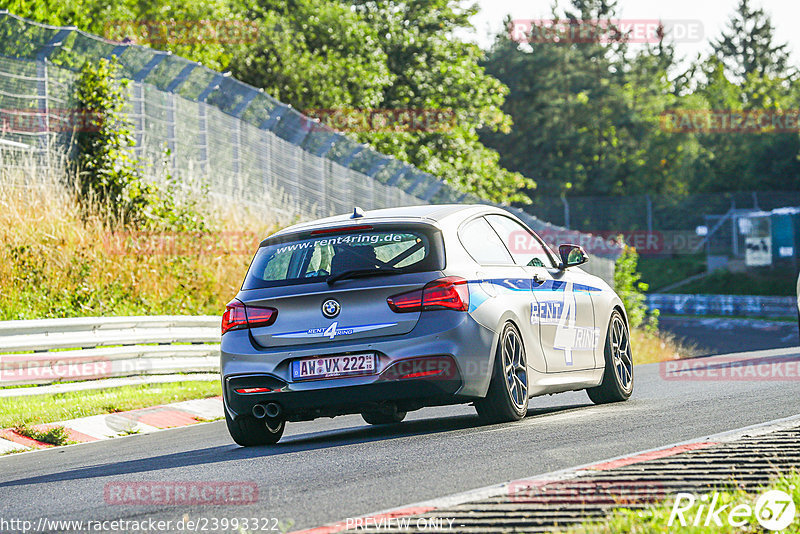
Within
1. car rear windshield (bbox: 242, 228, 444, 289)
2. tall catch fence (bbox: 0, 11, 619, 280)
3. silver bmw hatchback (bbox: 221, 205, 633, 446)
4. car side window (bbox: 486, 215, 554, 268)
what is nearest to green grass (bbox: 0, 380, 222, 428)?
silver bmw hatchback (bbox: 221, 205, 633, 446)

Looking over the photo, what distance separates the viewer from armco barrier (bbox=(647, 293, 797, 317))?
50.9 meters

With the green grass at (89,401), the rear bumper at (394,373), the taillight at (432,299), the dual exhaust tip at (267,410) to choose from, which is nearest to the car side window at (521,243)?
the taillight at (432,299)

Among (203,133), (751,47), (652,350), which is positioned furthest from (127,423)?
(751,47)

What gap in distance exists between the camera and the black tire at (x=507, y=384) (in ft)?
27.1

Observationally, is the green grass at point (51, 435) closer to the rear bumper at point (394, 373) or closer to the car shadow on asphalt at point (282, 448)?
the car shadow on asphalt at point (282, 448)

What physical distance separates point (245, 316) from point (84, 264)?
9.68 meters

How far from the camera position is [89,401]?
12.5m

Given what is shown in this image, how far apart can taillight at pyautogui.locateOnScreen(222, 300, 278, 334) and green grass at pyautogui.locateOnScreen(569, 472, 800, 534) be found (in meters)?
3.96

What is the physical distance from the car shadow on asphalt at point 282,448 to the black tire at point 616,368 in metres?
0.53

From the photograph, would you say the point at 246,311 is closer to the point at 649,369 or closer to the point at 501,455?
the point at 501,455

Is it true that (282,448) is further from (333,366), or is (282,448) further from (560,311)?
(560,311)

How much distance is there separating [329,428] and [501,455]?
13.0 ft

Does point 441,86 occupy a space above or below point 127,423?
above

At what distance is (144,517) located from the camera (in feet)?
18.4
